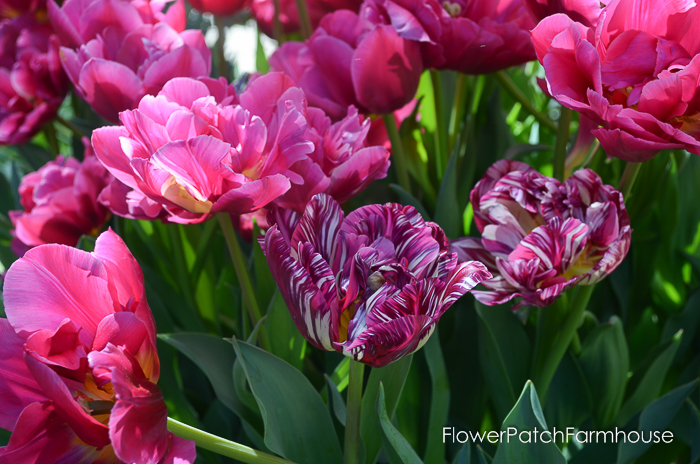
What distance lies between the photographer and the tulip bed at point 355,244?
26 centimetres

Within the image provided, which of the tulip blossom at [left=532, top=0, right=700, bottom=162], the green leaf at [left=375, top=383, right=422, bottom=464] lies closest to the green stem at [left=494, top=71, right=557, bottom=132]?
the tulip blossom at [left=532, top=0, right=700, bottom=162]

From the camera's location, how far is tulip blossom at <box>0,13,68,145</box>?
624mm

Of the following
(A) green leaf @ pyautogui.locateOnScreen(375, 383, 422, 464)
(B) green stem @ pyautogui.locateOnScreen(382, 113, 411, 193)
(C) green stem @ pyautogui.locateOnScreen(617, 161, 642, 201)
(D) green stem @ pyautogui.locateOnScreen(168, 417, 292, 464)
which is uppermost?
(C) green stem @ pyautogui.locateOnScreen(617, 161, 642, 201)

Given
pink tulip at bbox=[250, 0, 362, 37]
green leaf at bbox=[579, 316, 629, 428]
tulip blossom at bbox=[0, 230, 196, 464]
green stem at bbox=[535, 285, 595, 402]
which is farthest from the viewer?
pink tulip at bbox=[250, 0, 362, 37]

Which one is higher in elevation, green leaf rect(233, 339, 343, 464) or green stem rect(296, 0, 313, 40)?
green stem rect(296, 0, 313, 40)

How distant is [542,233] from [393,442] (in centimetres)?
14

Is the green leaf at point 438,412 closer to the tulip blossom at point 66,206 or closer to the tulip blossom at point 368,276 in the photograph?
the tulip blossom at point 368,276

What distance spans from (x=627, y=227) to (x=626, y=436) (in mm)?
181

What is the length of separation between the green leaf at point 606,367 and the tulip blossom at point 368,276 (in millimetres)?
260

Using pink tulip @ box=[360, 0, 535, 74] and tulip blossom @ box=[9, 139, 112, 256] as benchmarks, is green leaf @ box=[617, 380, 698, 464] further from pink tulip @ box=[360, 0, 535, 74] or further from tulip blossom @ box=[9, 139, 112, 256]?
tulip blossom @ box=[9, 139, 112, 256]

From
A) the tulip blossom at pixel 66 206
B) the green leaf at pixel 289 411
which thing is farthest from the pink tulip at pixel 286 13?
the green leaf at pixel 289 411

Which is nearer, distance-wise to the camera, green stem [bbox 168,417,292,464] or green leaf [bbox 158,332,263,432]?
green stem [bbox 168,417,292,464]

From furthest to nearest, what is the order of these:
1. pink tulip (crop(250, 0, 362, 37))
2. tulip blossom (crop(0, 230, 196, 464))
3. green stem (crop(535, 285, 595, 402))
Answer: pink tulip (crop(250, 0, 362, 37))
green stem (crop(535, 285, 595, 402))
tulip blossom (crop(0, 230, 196, 464))

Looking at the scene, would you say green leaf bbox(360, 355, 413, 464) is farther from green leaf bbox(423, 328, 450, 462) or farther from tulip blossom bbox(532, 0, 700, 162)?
tulip blossom bbox(532, 0, 700, 162)
